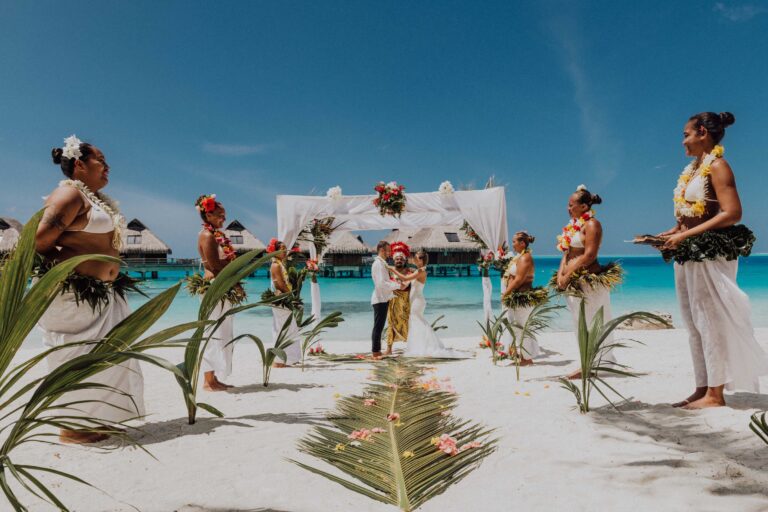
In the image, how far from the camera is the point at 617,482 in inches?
A: 76.4

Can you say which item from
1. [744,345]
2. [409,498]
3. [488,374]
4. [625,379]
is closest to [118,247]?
[409,498]

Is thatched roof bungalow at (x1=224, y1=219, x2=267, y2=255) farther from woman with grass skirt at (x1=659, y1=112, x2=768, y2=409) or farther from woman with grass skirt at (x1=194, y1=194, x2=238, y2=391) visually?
woman with grass skirt at (x1=659, y1=112, x2=768, y2=409)

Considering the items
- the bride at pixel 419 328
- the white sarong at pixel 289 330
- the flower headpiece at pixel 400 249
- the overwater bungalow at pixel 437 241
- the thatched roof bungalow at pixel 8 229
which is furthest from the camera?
the overwater bungalow at pixel 437 241

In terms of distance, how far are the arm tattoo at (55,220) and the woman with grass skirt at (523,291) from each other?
16.0 ft

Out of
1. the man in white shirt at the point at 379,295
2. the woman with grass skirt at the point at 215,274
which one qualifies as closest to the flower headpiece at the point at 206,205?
the woman with grass skirt at the point at 215,274

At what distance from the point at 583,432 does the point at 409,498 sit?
135cm

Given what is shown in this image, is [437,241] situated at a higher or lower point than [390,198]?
higher

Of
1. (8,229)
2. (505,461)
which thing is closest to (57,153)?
(505,461)

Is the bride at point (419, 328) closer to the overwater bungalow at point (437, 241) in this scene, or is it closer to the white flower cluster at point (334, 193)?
the white flower cluster at point (334, 193)

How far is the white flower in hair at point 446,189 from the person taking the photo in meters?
7.92

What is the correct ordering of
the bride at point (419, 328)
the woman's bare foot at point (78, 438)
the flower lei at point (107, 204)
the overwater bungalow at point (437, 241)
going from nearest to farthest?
1. the woman's bare foot at point (78, 438)
2. the flower lei at point (107, 204)
3. the bride at point (419, 328)
4. the overwater bungalow at point (437, 241)

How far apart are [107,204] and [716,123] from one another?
4.32 metres

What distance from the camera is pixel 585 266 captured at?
14.5 ft

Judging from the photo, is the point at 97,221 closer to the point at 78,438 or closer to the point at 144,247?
the point at 78,438
